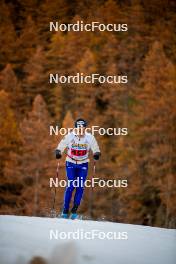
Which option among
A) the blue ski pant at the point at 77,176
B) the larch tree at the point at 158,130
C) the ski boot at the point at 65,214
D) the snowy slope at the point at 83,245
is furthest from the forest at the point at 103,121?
the snowy slope at the point at 83,245

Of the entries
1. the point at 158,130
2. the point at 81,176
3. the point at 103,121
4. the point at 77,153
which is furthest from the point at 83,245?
the point at 103,121

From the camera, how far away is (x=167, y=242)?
4828 millimetres

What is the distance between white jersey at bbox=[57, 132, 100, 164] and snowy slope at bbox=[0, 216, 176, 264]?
770mm

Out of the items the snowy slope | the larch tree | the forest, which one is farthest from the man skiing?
the larch tree

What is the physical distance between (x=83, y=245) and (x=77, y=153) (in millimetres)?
1269

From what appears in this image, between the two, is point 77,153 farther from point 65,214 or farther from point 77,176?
point 65,214

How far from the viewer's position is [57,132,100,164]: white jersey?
5633 mm

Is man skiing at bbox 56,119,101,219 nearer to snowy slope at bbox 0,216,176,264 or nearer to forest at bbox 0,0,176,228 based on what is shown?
snowy slope at bbox 0,216,176,264

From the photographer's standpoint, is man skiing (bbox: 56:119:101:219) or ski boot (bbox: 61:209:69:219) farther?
ski boot (bbox: 61:209:69:219)

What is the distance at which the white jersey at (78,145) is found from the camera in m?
5.63

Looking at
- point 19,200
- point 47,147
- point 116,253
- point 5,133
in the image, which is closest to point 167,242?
point 116,253

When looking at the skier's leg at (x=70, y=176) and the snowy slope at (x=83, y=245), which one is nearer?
the snowy slope at (x=83, y=245)

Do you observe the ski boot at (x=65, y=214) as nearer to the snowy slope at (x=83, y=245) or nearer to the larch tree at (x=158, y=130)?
the snowy slope at (x=83, y=245)

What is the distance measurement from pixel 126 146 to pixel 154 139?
2024 mm
